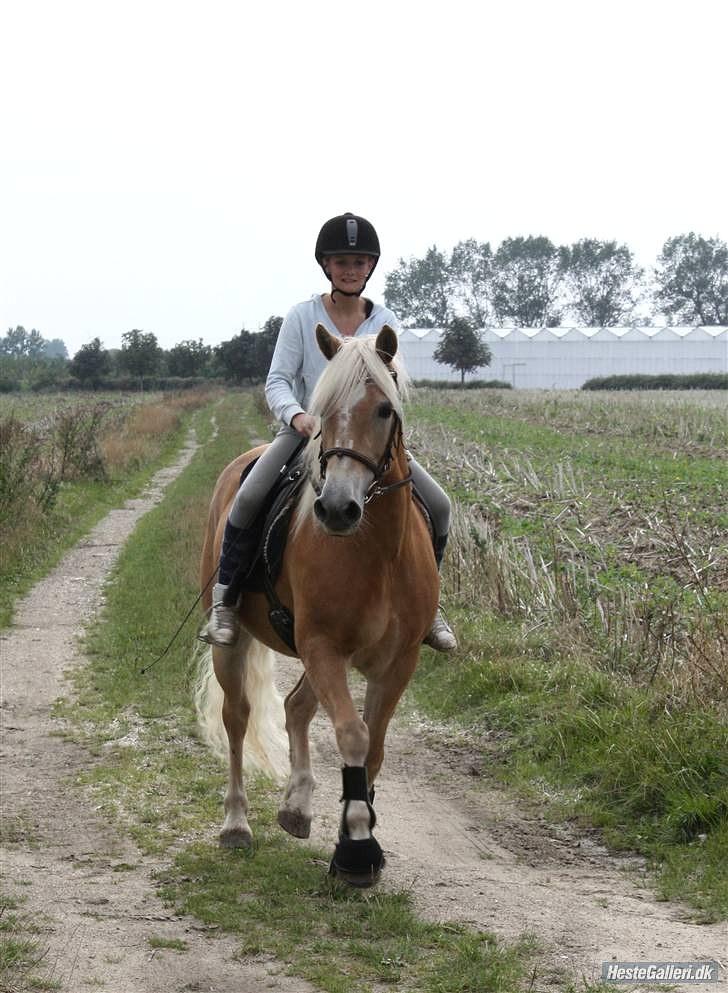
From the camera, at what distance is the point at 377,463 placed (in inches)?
177

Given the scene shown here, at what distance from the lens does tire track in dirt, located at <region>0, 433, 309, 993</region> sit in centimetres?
397

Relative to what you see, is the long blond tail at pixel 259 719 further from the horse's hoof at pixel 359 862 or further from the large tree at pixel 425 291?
the large tree at pixel 425 291

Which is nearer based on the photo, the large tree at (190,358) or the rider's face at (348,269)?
the rider's face at (348,269)

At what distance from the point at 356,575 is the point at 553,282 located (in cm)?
11988

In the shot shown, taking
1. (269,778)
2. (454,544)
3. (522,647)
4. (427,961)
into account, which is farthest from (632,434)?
(427,961)

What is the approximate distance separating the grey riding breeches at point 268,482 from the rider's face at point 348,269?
0.78 meters

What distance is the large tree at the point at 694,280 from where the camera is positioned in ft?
386

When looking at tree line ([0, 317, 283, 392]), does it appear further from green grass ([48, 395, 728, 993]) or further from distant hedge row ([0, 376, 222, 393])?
green grass ([48, 395, 728, 993])

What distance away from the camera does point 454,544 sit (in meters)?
11.3

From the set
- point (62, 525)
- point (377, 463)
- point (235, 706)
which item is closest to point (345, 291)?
point (377, 463)

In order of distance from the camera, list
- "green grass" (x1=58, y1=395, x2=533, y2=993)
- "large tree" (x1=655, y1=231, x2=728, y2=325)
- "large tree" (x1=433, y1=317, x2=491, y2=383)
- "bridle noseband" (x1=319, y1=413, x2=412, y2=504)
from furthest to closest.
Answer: "large tree" (x1=655, y1=231, x2=728, y2=325) < "large tree" (x1=433, y1=317, x2=491, y2=383) < "bridle noseband" (x1=319, y1=413, x2=412, y2=504) < "green grass" (x1=58, y1=395, x2=533, y2=993)

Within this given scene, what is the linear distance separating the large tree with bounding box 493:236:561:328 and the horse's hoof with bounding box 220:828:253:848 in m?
117

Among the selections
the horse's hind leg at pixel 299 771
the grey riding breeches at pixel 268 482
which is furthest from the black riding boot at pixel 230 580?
the horse's hind leg at pixel 299 771

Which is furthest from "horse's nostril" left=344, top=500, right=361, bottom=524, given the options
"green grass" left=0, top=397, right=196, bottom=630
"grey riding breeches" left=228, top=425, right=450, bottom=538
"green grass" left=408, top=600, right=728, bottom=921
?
"green grass" left=0, top=397, right=196, bottom=630
